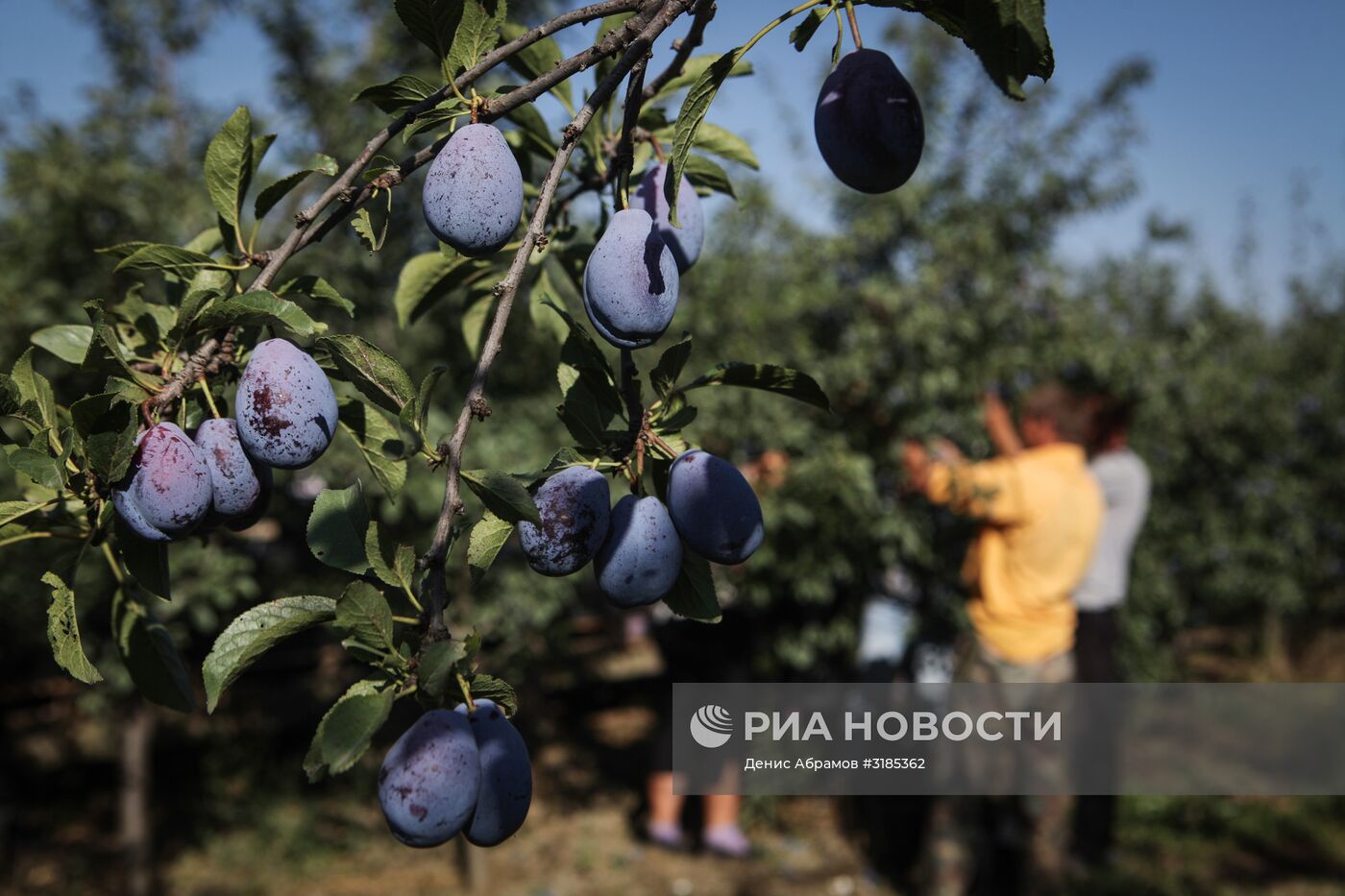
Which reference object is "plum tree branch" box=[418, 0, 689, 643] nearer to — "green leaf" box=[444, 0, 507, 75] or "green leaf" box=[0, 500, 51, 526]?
"green leaf" box=[444, 0, 507, 75]

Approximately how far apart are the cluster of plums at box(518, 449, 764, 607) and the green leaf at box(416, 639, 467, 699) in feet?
0.44

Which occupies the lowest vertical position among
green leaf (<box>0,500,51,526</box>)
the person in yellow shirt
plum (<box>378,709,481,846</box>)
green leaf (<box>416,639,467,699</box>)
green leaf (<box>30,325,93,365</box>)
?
plum (<box>378,709,481,846</box>)

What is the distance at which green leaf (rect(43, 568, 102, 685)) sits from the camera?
722 mm

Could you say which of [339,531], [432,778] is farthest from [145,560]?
[432,778]

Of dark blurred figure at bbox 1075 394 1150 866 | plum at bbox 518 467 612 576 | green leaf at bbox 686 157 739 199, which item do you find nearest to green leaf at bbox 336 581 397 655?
plum at bbox 518 467 612 576

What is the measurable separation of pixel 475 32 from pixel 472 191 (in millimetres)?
130

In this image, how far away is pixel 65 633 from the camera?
0.74 metres

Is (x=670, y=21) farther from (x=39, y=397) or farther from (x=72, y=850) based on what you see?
(x=72, y=850)

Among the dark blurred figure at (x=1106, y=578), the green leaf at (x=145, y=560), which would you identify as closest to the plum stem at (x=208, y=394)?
the green leaf at (x=145, y=560)

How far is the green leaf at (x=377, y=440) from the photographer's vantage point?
813 millimetres

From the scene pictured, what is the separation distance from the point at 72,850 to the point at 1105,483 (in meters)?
4.55

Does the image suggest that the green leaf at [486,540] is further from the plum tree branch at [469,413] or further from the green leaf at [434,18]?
the green leaf at [434,18]

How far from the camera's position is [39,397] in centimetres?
75

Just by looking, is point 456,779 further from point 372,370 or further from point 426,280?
point 426,280
